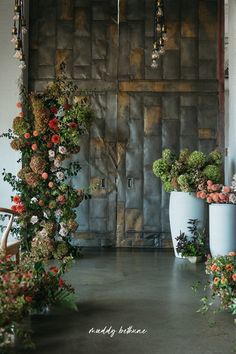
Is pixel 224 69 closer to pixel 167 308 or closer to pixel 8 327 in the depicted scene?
pixel 167 308

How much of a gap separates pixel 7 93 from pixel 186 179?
10.3 ft

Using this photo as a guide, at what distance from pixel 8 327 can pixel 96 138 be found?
5.58 metres

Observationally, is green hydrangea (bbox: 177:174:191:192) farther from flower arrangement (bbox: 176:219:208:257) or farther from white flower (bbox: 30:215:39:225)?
white flower (bbox: 30:215:39:225)

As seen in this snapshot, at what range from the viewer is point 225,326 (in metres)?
4.08

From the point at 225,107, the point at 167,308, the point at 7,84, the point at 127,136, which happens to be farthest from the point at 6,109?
the point at 167,308

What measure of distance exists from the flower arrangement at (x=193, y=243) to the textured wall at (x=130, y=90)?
115 cm

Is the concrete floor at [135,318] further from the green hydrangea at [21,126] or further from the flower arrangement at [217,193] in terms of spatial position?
the green hydrangea at [21,126]

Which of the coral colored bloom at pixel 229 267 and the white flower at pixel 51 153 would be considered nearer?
the coral colored bloom at pixel 229 267

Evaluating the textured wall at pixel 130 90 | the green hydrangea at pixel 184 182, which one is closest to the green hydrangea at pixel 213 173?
the green hydrangea at pixel 184 182

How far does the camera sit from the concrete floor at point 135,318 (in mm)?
3600

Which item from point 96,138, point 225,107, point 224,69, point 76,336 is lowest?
point 76,336

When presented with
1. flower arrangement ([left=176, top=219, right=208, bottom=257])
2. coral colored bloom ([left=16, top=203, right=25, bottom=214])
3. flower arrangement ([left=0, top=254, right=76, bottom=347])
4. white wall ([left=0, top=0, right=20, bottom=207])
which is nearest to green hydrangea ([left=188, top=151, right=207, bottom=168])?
flower arrangement ([left=176, top=219, right=208, bottom=257])

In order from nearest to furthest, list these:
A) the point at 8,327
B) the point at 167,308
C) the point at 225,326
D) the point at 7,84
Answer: the point at 8,327
the point at 225,326
the point at 167,308
the point at 7,84


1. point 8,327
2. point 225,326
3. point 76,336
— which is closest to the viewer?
point 8,327
